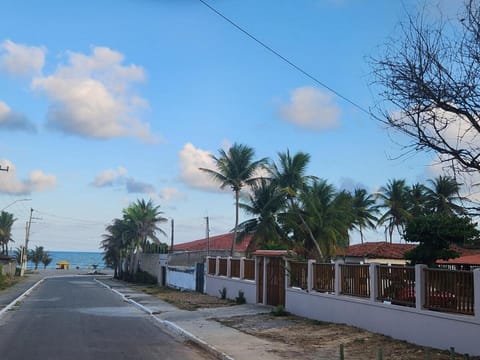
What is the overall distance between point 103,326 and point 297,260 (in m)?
7.17

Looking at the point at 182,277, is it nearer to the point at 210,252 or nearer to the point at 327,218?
the point at 210,252

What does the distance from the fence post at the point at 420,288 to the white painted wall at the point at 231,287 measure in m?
12.3

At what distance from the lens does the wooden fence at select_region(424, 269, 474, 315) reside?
11922 mm

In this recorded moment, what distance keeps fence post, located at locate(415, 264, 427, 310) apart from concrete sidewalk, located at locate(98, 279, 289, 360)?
10.2 ft

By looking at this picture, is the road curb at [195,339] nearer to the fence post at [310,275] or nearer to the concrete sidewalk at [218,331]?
the concrete sidewalk at [218,331]

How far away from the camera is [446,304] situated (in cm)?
1252

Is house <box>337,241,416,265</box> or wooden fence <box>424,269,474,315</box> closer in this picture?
wooden fence <box>424,269,474,315</box>

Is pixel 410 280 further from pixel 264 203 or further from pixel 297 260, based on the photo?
pixel 264 203

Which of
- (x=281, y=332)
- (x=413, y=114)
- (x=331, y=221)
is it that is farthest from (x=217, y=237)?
(x=413, y=114)

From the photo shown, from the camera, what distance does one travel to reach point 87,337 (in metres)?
14.8

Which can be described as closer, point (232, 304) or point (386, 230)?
point (232, 304)

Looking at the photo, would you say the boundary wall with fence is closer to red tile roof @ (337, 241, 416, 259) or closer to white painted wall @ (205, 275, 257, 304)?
white painted wall @ (205, 275, 257, 304)

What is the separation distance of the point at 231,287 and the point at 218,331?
12.1m

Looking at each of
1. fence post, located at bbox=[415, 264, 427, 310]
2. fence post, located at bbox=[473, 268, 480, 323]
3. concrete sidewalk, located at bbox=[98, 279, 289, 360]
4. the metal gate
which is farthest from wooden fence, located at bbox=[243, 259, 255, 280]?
fence post, located at bbox=[473, 268, 480, 323]
